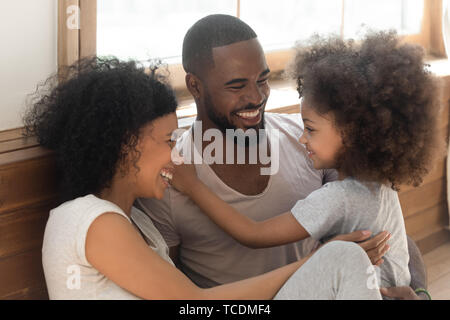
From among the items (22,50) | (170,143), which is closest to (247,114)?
(170,143)

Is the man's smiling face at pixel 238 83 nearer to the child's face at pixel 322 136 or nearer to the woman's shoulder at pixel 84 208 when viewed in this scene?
the child's face at pixel 322 136

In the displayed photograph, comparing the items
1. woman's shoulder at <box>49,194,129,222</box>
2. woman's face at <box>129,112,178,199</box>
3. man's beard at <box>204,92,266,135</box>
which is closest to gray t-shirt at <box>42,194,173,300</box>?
woman's shoulder at <box>49,194,129,222</box>

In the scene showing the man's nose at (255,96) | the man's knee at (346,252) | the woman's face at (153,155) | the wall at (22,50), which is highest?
the wall at (22,50)

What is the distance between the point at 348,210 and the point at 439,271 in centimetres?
146

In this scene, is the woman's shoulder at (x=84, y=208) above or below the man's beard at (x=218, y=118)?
below

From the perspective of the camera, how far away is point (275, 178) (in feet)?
6.38

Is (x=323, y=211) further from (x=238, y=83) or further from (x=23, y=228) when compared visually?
(x=23, y=228)

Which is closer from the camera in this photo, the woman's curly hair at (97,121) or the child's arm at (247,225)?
the woman's curly hair at (97,121)

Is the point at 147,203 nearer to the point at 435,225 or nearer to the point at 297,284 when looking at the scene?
the point at 297,284

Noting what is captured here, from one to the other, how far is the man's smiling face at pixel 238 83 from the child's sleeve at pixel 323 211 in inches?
13.5

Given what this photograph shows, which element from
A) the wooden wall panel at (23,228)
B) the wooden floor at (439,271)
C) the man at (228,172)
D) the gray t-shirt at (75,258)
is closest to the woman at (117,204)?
the gray t-shirt at (75,258)

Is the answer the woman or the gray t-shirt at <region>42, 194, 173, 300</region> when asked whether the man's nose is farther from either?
the gray t-shirt at <region>42, 194, 173, 300</region>

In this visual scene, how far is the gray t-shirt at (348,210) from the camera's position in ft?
5.29
